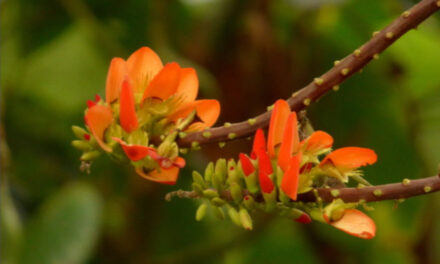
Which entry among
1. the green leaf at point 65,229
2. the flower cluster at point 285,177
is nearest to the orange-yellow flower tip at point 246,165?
the flower cluster at point 285,177

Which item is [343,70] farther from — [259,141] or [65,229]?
[65,229]

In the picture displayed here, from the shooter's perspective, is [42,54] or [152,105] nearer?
[152,105]

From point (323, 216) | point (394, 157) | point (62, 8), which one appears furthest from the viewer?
point (62, 8)

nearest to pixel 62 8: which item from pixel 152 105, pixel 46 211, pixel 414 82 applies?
pixel 46 211

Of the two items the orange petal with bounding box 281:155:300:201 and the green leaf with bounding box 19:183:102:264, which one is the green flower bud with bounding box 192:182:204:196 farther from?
the green leaf with bounding box 19:183:102:264

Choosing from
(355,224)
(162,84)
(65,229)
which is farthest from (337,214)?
(65,229)

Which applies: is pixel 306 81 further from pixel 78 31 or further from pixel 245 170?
pixel 245 170

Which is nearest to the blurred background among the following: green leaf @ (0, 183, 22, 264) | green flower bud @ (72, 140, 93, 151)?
green leaf @ (0, 183, 22, 264)
